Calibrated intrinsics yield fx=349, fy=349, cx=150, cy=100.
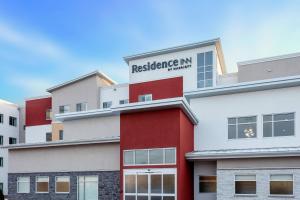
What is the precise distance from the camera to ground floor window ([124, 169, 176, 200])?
1997 cm

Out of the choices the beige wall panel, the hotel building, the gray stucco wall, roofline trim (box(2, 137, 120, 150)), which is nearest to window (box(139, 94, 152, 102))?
the hotel building

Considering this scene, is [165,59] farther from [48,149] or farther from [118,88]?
[48,149]

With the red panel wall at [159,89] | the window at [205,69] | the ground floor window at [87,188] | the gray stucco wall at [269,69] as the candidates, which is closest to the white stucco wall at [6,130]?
the red panel wall at [159,89]

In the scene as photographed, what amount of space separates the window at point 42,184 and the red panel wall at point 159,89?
39.7ft

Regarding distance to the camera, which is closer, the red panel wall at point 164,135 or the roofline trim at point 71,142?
the red panel wall at point 164,135

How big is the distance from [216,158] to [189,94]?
5.12 metres

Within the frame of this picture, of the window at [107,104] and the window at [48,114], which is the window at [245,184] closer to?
the window at [107,104]

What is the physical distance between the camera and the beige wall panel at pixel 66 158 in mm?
23812

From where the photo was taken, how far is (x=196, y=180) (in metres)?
22.0

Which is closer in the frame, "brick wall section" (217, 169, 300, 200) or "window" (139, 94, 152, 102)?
"brick wall section" (217, 169, 300, 200)

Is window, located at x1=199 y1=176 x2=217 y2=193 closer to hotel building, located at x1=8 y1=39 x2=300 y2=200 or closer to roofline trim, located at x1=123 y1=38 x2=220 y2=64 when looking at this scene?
hotel building, located at x1=8 y1=39 x2=300 y2=200

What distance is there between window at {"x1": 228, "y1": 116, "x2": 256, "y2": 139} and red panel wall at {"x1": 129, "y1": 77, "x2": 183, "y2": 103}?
9990 mm

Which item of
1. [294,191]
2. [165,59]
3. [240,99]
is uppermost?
[165,59]

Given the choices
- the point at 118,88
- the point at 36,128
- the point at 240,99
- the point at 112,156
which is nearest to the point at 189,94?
the point at 240,99
